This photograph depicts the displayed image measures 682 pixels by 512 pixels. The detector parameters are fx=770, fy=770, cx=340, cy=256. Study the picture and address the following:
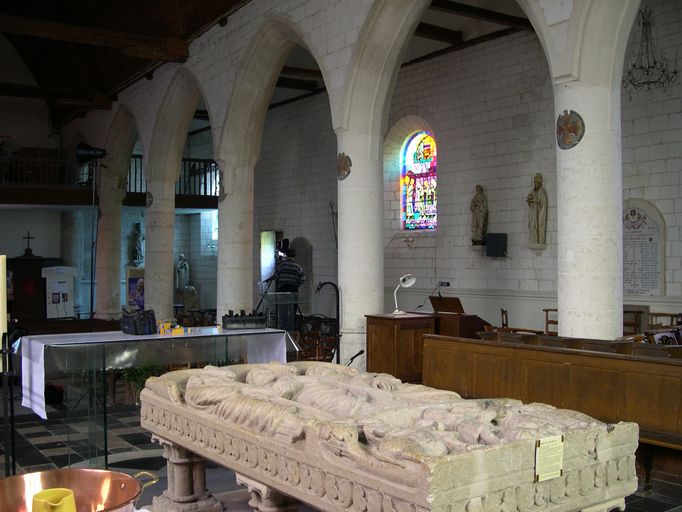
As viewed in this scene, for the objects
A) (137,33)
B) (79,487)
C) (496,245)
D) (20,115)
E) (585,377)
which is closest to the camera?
(79,487)

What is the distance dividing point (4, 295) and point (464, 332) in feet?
21.0

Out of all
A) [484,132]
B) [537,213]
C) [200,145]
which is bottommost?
[537,213]

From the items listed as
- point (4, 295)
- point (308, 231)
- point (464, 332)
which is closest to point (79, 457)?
point (4, 295)

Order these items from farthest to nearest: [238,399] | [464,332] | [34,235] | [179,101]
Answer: [34,235]
[179,101]
[464,332]
[238,399]

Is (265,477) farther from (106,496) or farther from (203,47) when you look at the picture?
(203,47)

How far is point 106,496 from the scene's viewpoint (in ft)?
5.65

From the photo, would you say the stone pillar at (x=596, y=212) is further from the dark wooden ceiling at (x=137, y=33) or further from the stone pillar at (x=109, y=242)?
the stone pillar at (x=109, y=242)

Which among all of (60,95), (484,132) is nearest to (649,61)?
(484,132)

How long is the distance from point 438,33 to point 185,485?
9.59 meters

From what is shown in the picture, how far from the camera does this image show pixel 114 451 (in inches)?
249

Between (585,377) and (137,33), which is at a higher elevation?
(137,33)

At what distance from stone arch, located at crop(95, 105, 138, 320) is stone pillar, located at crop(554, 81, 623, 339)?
1287 centimetres

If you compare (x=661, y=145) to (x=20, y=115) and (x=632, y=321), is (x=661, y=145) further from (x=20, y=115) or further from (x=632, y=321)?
(x=20, y=115)

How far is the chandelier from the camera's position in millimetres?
9648
